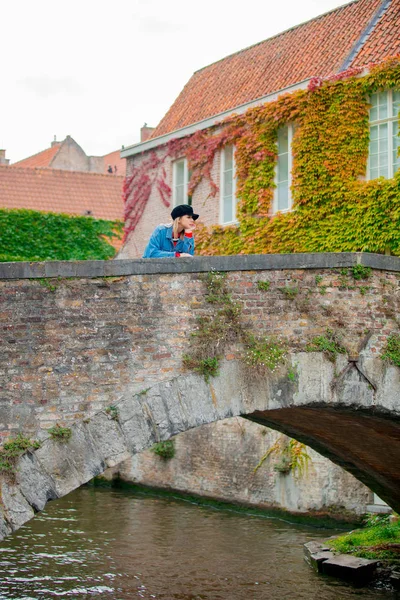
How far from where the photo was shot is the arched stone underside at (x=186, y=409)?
24.8 ft

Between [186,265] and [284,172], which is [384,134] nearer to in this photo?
[284,172]

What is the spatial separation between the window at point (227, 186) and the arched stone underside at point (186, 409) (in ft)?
29.1

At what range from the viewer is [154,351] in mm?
7973

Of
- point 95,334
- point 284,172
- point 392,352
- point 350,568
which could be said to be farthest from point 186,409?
point 284,172

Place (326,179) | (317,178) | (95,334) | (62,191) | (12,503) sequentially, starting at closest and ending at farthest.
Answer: (12,503) → (95,334) → (326,179) → (317,178) → (62,191)

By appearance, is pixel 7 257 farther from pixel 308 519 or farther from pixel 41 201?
pixel 308 519

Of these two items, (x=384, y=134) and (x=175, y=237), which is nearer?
(x=175, y=237)

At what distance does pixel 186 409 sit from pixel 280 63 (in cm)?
1229

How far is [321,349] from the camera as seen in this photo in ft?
28.0

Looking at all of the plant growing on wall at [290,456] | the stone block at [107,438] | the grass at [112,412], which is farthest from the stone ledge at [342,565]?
the grass at [112,412]

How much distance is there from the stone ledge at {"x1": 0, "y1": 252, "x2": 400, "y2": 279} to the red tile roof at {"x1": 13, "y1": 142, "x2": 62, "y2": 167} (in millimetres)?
29188

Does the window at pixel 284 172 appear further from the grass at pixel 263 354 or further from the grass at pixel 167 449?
the grass at pixel 263 354

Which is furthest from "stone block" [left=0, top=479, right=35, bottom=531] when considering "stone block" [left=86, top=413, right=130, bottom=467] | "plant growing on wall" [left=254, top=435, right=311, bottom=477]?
"plant growing on wall" [left=254, top=435, right=311, bottom=477]

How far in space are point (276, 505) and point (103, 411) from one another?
395 inches
